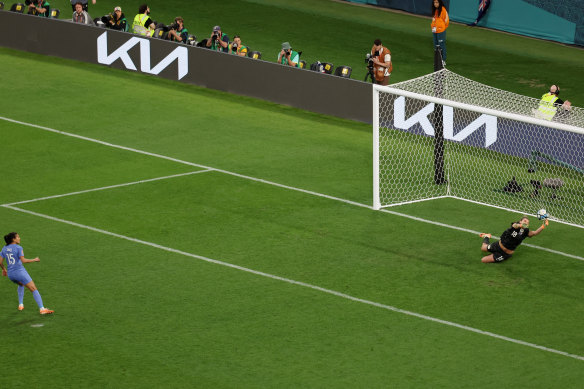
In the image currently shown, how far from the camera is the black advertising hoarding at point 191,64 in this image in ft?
91.8

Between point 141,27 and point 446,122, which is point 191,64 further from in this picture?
point 446,122

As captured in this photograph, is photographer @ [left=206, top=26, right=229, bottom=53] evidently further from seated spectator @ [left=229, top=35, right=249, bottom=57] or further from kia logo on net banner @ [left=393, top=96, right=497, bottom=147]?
kia logo on net banner @ [left=393, top=96, right=497, bottom=147]

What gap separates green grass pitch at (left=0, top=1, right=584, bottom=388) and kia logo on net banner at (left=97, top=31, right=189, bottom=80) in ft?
11.3

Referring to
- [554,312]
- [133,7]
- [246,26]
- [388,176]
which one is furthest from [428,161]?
[133,7]

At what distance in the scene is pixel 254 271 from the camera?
18.1 m

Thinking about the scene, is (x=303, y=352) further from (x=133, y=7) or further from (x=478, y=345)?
(x=133, y=7)

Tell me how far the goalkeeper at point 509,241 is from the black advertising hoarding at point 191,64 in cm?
919

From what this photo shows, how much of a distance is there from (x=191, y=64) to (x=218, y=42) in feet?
3.29

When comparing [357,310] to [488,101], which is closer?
[357,310]

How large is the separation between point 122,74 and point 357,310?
663 inches

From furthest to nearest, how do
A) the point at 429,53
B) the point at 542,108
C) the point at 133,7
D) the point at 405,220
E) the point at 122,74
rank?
the point at 133,7
the point at 429,53
the point at 122,74
the point at 542,108
the point at 405,220

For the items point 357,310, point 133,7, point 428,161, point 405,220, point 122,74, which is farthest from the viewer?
point 133,7

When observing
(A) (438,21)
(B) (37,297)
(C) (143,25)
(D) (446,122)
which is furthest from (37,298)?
(C) (143,25)

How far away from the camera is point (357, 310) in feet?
54.5
